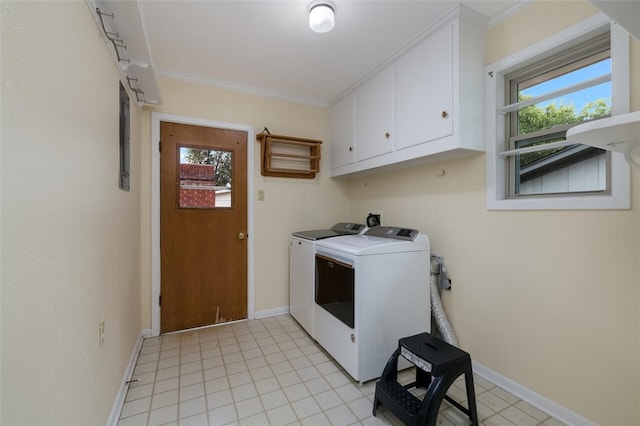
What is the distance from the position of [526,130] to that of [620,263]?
0.91 metres

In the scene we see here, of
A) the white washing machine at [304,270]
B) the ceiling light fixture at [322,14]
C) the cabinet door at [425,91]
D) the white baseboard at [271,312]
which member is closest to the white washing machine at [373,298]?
the white washing machine at [304,270]

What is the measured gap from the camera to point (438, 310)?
206cm

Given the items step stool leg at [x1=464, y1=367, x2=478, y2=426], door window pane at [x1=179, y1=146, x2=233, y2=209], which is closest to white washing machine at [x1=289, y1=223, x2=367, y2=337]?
door window pane at [x1=179, y1=146, x2=233, y2=209]

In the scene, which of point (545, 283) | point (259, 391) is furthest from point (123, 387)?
point (545, 283)

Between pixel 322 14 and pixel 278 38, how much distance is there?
518 millimetres

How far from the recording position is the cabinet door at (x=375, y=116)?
2273mm

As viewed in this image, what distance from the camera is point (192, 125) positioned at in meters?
2.62

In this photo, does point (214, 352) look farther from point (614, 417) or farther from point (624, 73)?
point (624, 73)

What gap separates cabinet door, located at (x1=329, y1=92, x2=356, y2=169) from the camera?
2.79 metres

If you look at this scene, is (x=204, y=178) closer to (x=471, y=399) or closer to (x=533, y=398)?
(x=471, y=399)

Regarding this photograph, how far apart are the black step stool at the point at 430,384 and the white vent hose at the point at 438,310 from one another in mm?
438

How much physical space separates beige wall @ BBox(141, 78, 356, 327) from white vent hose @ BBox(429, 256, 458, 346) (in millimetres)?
1162

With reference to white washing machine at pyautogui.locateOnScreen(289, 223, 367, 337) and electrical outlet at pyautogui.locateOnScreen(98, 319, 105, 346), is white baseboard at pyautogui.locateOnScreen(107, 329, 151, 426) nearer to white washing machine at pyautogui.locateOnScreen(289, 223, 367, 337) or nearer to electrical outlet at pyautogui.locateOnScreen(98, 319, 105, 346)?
electrical outlet at pyautogui.locateOnScreen(98, 319, 105, 346)

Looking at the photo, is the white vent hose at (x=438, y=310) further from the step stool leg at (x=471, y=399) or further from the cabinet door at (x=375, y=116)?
the cabinet door at (x=375, y=116)
